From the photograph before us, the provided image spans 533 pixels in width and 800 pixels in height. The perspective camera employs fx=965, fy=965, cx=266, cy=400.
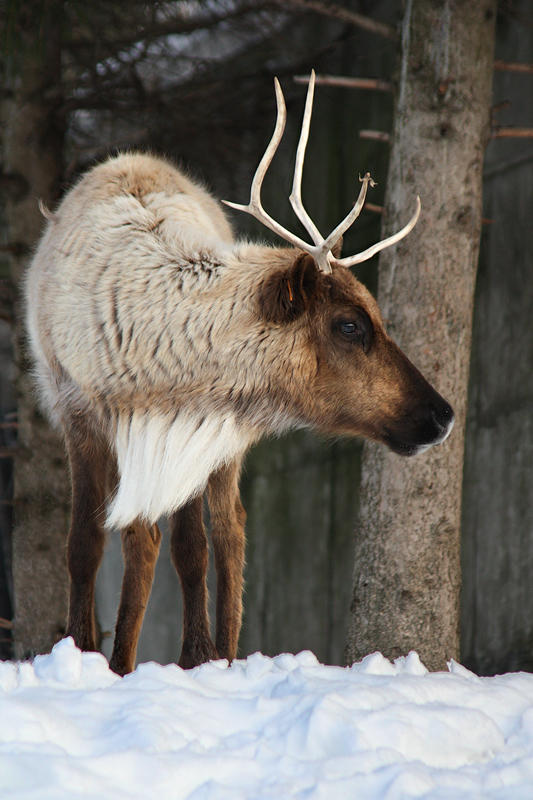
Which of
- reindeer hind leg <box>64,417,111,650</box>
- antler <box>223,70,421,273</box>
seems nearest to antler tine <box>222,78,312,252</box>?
antler <box>223,70,421,273</box>

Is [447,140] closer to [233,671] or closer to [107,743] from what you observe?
[233,671]

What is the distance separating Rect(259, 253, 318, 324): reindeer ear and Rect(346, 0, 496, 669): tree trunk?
22.2 inches

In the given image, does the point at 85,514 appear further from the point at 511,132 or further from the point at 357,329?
the point at 511,132

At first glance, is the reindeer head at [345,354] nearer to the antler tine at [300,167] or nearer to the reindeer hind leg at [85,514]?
the antler tine at [300,167]

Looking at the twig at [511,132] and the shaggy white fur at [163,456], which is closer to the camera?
the shaggy white fur at [163,456]

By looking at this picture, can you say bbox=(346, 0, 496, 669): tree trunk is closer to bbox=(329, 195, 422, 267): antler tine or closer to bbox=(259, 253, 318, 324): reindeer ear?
bbox=(329, 195, 422, 267): antler tine

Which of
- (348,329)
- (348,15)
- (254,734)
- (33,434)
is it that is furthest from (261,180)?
(33,434)

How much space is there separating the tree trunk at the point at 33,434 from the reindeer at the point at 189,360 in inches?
58.9

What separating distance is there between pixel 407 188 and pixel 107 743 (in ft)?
7.50

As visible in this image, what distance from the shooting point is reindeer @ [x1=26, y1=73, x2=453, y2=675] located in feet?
9.85

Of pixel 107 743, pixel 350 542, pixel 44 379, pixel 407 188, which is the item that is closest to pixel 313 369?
pixel 407 188

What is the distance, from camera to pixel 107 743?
183 cm

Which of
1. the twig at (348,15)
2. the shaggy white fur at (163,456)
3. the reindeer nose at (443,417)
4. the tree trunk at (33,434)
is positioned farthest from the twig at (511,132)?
the tree trunk at (33,434)

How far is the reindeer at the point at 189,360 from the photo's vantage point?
3.00 m
